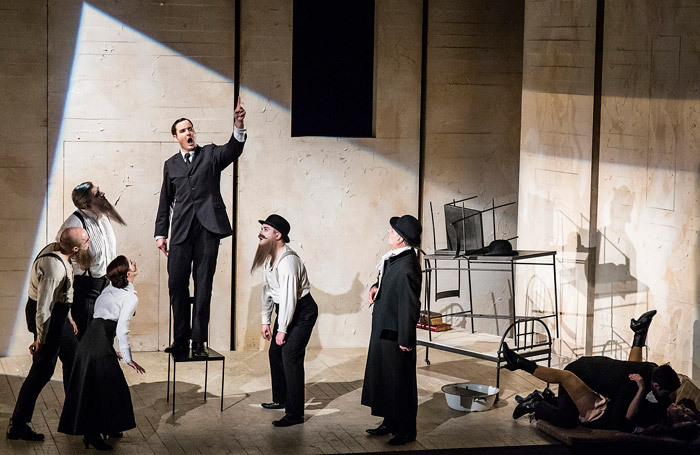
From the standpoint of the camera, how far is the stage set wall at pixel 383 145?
8.85 meters

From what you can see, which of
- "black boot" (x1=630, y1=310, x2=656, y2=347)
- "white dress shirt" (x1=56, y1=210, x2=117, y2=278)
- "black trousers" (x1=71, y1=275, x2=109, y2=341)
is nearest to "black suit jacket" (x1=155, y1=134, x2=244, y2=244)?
"white dress shirt" (x1=56, y1=210, x2=117, y2=278)

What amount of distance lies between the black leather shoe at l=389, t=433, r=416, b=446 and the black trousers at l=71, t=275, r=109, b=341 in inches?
96.4

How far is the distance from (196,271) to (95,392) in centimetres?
142

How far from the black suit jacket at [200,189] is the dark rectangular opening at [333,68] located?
2338mm

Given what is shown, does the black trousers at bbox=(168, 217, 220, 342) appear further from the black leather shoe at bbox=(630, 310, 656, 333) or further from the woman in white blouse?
the black leather shoe at bbox=(630, 310, 656, 333)

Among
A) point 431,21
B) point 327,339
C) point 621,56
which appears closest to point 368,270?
point 327,339

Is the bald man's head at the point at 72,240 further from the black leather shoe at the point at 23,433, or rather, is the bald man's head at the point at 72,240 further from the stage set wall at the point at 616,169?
the stage set wall at the point at 616,169

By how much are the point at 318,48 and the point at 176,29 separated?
142 cm

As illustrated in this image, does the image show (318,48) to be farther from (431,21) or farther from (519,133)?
(519,133)

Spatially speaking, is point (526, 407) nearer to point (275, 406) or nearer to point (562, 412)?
point (562, 412)

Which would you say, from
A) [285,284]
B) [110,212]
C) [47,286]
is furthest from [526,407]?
[110,212]

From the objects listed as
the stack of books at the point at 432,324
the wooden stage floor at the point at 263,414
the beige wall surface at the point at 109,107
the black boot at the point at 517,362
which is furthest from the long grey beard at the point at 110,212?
the black boot at the point at 517,362

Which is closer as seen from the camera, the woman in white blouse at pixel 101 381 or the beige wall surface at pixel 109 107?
the woman in white blouse at pixel 101 381

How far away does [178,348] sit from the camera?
812 centimetres
